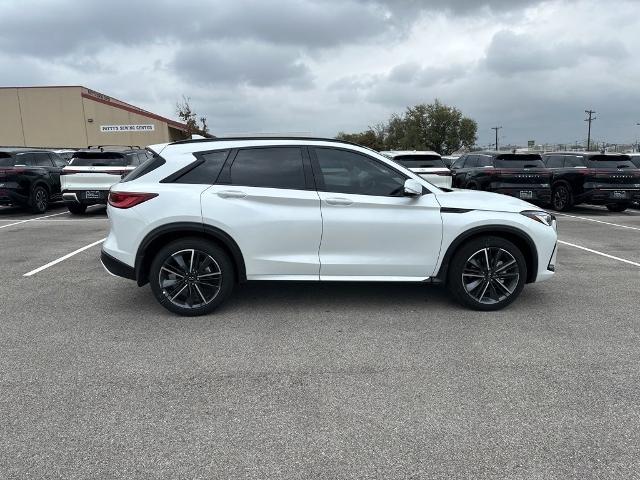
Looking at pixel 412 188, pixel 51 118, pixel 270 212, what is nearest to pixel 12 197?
pixel 270 212

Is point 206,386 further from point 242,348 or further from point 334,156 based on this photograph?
point 334,156

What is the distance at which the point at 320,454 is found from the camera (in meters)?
2.81

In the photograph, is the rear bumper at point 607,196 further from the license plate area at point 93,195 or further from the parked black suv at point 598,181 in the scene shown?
the license plate area at point 93,195

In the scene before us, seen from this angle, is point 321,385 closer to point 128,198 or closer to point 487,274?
point 487,274

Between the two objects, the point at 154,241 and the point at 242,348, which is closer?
the point at 242,348

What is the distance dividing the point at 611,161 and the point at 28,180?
1557 cm

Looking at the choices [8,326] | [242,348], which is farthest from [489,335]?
[8,326]

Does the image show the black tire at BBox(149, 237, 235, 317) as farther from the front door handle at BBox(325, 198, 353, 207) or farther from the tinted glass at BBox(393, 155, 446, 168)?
the tinted glass at BBox(393, 155, 446, 168)

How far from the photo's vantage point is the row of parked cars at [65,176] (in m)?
12.5

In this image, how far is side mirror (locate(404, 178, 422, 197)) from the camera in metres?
4.83

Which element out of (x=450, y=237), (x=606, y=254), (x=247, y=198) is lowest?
(x=606, y=254)

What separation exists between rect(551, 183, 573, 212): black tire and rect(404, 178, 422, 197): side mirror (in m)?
11.3

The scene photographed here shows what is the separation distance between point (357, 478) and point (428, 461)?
0.42m

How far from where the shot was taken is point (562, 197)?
14.6 metres
